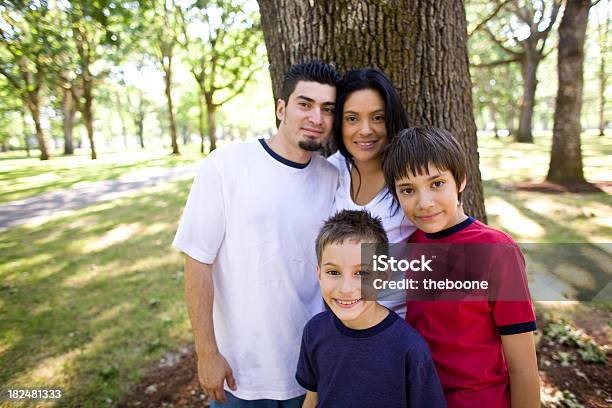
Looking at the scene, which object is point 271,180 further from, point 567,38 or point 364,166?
point 567,38

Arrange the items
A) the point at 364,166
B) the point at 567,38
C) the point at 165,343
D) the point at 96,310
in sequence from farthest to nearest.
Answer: the point at 567,38, the point at 96,310, the point at 165,343, the point at 364,166

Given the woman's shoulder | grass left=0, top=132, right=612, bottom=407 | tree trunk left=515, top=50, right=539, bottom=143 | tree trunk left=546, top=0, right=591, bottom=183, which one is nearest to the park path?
grass left=0, top=132, right=612, bottom=407

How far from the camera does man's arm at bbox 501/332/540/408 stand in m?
1.43

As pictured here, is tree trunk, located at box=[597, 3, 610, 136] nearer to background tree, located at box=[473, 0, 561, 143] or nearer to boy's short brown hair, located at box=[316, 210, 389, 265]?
background tree, located at box=[473, 0, 561, 143]

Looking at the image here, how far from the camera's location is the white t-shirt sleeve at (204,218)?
1.91 m

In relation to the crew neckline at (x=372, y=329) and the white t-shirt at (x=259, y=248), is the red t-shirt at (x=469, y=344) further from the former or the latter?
the white t-shirt at (x=259, y=248)

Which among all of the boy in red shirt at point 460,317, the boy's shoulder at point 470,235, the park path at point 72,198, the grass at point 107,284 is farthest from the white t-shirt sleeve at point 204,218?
the park path at point 72,198

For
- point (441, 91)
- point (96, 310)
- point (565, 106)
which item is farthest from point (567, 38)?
point (96, 310)

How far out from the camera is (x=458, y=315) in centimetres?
148

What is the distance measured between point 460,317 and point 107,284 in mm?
5580

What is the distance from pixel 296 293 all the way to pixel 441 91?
1.62 meters

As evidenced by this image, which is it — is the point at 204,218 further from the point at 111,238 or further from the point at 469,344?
the point at 111,238

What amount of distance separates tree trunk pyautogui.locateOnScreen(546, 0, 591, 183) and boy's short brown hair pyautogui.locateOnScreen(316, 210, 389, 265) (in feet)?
29.4

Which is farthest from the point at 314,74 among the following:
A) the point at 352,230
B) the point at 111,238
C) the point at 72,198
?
the point at 72,198
